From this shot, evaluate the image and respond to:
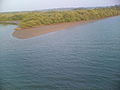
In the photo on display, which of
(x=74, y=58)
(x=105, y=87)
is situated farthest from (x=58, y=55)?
(x=105, y=87)

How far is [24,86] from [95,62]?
20.2ft

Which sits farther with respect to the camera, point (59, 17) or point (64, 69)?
point (59, 17)

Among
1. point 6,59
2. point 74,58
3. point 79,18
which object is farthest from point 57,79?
point 79,18

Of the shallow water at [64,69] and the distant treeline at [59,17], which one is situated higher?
the distant treeline at [59,17]

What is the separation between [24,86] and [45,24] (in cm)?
3124

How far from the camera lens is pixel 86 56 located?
15594 mm

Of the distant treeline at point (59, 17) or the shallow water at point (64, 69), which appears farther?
the distant treeline at point (59, 17)

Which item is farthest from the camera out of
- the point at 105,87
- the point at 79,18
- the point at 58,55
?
the point at 79,18

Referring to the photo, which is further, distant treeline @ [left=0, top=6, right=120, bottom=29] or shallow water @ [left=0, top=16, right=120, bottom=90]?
Result: distant treeline @ [left=0, top=6, right=120, bottom=29]

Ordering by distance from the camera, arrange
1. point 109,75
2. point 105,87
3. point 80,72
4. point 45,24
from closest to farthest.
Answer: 1. point 105,87
2. point 109,75
3. point 80,72
4. point 45,24

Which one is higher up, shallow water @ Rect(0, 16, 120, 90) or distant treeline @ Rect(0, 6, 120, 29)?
distant treeline @ Rect(0, 6, 120, 29)

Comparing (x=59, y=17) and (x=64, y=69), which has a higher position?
(x=59, y=17)

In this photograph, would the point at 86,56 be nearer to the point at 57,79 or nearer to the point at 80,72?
the point at 80,72

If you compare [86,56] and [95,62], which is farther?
[86,56]
